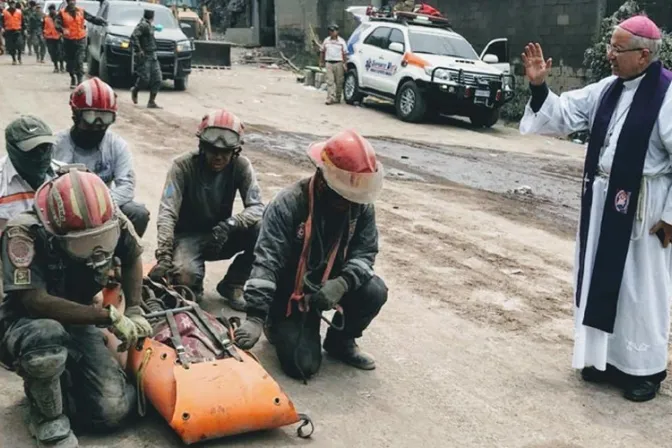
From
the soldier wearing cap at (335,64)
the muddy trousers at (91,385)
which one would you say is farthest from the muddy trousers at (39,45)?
the muddy trousers at (91,385)

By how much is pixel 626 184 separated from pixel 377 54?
13635 mm

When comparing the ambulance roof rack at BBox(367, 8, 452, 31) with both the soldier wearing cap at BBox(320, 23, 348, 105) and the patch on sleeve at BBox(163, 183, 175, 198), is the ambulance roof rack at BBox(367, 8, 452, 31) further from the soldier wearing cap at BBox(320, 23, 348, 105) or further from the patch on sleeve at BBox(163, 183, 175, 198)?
the patch on sleeve at BBox(163, 183, 175, 198)

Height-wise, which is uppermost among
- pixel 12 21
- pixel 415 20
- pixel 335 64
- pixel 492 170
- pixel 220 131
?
pixel 415 20

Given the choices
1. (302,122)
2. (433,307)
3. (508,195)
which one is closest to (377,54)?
(302,122)

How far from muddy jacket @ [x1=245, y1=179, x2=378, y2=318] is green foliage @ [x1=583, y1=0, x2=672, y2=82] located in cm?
1366

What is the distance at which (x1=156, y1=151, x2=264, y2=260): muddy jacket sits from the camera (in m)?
5.44

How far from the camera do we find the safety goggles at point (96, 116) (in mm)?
5395

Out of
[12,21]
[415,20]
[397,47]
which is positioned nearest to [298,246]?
[397,47]

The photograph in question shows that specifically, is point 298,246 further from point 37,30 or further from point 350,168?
point 37,30

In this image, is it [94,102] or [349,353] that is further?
[94,102]

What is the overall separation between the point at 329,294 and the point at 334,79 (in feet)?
50.3

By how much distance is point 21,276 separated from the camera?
345cm

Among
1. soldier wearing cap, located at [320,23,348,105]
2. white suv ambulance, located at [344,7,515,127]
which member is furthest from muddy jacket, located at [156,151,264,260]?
soldier wearing cap, located at [320,23,348,105]

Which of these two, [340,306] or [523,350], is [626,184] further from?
[340,306]
